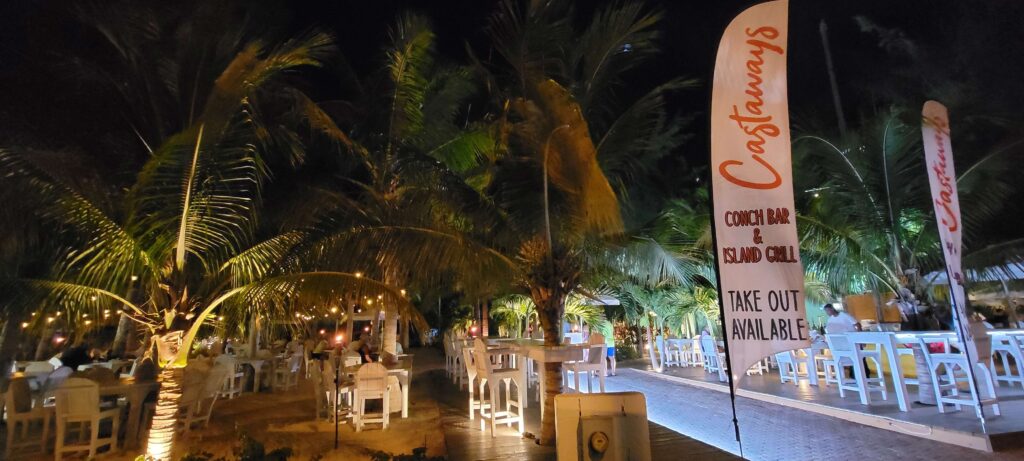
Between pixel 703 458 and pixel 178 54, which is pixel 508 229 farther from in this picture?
pixel 178 54

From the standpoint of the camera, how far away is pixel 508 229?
221 inches

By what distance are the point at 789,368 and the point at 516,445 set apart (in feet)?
22.0

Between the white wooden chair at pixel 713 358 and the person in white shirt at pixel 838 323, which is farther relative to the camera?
the white wooden chair at pixel 713 358

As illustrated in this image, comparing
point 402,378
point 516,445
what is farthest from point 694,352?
point 516,445

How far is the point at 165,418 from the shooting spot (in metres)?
4.89

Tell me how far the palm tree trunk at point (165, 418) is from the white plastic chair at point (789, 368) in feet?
28.5

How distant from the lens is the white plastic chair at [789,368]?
870 cm

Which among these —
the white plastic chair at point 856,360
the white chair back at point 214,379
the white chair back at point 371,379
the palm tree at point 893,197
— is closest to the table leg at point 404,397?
the white chair back at point 371,379

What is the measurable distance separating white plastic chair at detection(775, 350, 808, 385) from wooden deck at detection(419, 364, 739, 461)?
4161mm

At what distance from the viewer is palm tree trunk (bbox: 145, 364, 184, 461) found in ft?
15.9

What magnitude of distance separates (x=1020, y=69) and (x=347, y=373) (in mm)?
11648

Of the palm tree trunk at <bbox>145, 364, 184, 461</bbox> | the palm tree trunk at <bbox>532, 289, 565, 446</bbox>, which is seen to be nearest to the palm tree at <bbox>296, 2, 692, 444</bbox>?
the palm tree trunk at <bbox>532, 289, 565, 446</bbox>

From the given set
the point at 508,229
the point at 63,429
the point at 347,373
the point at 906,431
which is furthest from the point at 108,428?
the point at 906,431

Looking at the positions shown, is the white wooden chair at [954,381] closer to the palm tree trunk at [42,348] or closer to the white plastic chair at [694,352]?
the white plastic chair at [694,352]
